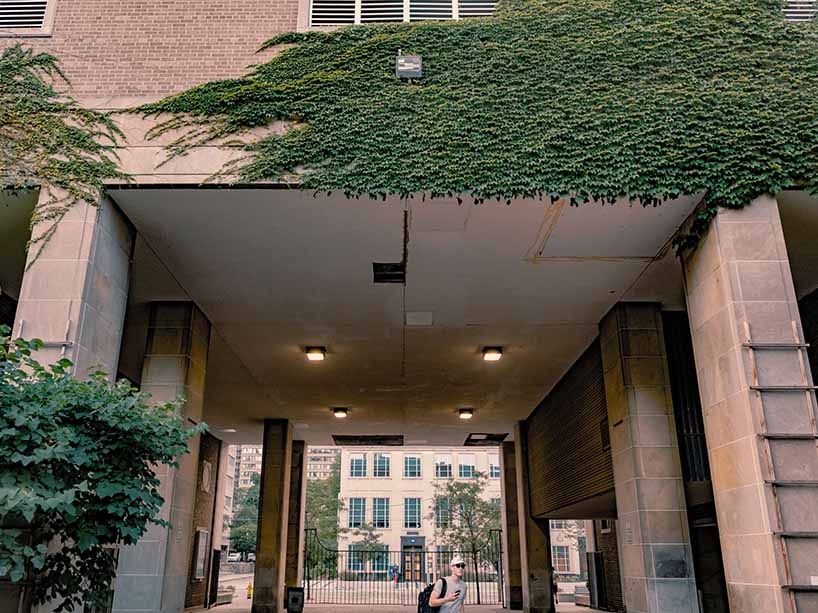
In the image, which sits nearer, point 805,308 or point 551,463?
point 805,308

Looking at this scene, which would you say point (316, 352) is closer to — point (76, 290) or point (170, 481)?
point (170, 481)

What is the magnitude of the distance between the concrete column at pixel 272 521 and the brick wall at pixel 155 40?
10688 millimetres

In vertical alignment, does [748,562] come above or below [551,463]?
below

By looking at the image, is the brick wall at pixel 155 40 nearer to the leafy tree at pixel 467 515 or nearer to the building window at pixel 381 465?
the leafy tree at pixel 467 515

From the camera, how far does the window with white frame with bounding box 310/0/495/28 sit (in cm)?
816

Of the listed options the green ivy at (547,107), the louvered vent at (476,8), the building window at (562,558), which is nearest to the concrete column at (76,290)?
the green ivy at (547,107)

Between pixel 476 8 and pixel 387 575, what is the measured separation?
114 feet

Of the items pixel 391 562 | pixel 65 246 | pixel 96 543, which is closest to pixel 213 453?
pixel 65 246

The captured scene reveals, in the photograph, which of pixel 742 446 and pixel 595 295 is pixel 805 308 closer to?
pixel 595 295

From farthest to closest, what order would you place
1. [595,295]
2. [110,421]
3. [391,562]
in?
[391,562], [595,295], [110,421]

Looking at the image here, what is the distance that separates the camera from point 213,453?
19875 millimetres

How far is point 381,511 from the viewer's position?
5138 cm

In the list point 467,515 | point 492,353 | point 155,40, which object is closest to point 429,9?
point 155,40

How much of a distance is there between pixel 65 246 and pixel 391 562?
4374 cm
